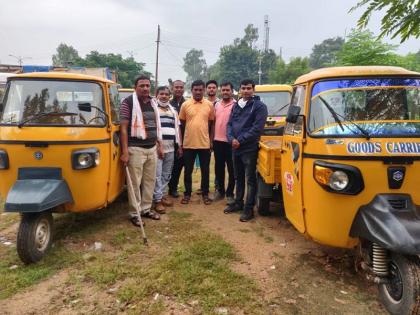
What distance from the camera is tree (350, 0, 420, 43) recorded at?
2543mm

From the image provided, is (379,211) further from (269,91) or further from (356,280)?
(269,91)

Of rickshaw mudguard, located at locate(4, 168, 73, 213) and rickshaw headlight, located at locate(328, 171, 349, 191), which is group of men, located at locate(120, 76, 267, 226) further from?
rickshaw headlight, located at locate(328, 171, 349, 191)

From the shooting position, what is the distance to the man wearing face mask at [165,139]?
19.2 feet

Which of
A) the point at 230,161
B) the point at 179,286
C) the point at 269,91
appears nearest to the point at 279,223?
the point at 230,161

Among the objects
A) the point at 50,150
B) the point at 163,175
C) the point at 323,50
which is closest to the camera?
the point at 50,150

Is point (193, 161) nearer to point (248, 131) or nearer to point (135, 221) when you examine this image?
point (248, 131)

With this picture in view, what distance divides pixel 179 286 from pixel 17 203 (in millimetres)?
1883

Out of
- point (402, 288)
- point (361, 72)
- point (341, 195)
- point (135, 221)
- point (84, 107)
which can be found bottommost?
point (135, 221)

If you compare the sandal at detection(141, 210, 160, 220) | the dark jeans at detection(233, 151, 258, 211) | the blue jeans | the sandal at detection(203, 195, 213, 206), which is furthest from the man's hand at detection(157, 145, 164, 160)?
the sandal at detection(203, 195, 213, 206)

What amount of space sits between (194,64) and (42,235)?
105 metres

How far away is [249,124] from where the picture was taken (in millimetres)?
5379

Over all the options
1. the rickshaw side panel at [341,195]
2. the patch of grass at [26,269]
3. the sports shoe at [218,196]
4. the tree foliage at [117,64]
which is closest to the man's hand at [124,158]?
the patch of grass at [26,269]

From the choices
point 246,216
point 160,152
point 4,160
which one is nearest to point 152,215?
point 160,152

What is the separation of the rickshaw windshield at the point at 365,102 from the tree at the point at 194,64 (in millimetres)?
102426
